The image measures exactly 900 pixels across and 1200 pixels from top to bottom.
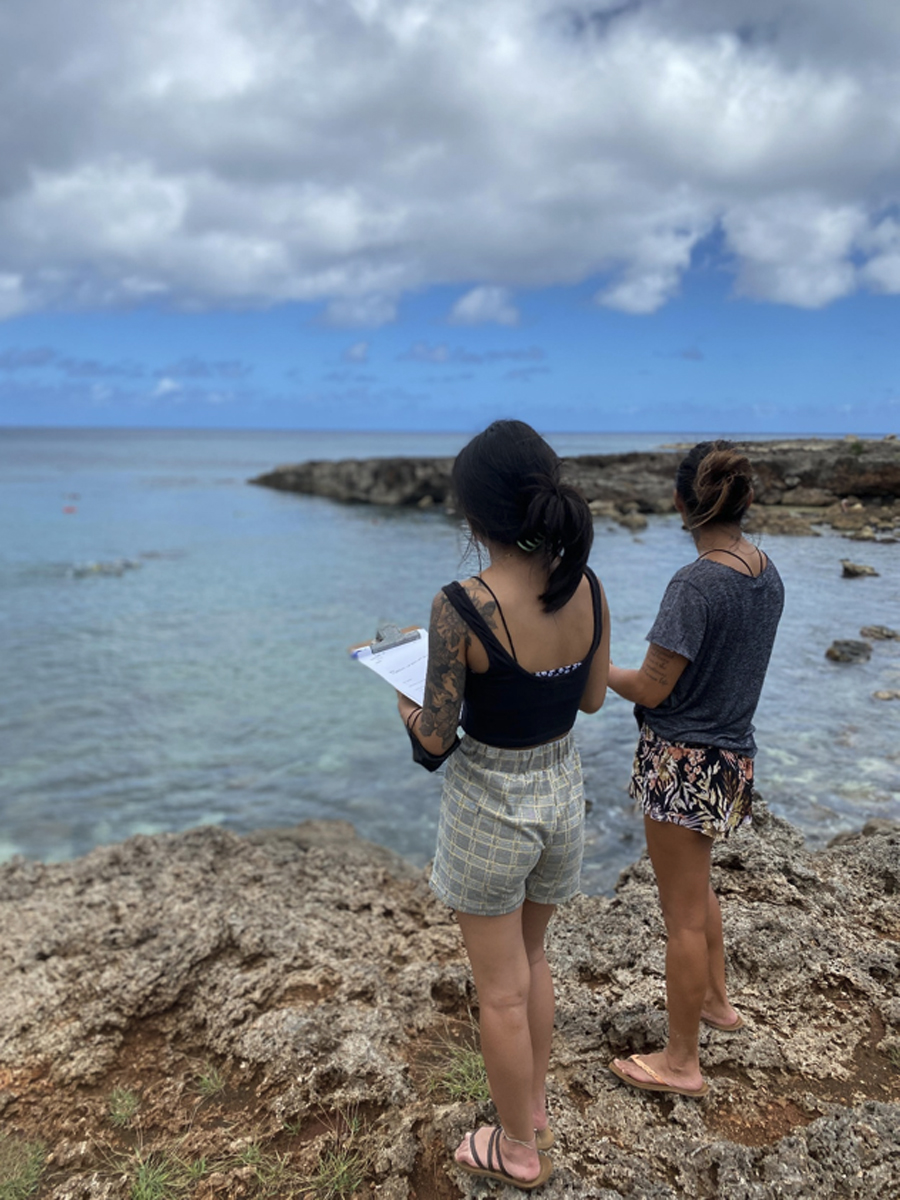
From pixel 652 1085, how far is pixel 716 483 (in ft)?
7.12

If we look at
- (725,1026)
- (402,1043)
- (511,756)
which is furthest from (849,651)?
(511,756)

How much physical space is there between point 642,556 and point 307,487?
3656 centimetres

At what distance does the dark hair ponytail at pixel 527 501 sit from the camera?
1978 mm

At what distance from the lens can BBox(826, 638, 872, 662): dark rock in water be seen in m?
7.66

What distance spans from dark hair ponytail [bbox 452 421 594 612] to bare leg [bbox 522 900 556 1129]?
1.01 metres

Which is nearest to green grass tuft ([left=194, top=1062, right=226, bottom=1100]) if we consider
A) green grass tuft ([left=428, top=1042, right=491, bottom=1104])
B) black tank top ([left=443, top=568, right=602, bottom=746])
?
green grass tuft ([left=428, top=1042, right=491, bottom=1104])

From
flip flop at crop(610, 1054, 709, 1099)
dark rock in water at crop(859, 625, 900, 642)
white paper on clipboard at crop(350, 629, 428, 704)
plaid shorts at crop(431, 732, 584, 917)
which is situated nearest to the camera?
plaid shorts at crop(431, 732, 584, 917)

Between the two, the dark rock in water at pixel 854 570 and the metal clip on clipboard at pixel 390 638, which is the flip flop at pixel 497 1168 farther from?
the dark rock in water at pixel 854 570

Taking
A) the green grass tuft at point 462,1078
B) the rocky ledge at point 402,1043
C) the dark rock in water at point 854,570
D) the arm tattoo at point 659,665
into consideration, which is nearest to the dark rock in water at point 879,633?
the dark rock in water at point 854,570

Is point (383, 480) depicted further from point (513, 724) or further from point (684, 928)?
point (513, 724)

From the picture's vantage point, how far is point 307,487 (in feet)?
159

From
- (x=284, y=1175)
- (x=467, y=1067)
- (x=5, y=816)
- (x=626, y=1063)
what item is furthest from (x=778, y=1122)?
(x=5, y=816)

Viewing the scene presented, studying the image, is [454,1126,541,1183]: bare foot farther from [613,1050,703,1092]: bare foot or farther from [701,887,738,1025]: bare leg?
[701,887,738,1025]: bare leg

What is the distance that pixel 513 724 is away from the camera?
211 cm
